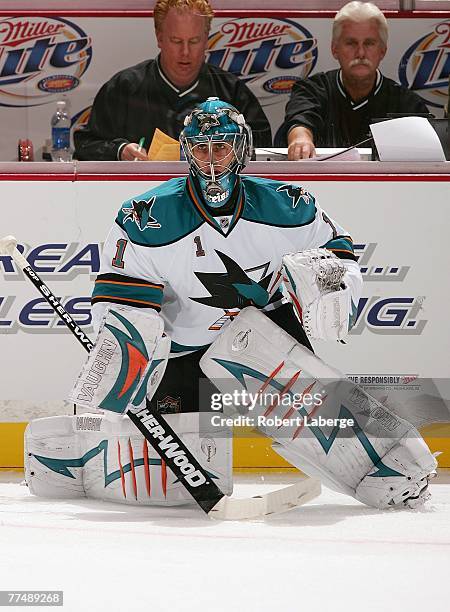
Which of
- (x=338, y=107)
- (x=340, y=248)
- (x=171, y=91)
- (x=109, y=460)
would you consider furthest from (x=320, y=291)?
(x=171, y=91)

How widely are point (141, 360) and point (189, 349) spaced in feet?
0.82

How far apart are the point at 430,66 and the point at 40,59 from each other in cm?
157

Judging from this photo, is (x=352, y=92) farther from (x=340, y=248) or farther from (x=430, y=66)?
(x=340, y=248)

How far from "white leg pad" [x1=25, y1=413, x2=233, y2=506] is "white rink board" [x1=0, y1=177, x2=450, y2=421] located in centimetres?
43

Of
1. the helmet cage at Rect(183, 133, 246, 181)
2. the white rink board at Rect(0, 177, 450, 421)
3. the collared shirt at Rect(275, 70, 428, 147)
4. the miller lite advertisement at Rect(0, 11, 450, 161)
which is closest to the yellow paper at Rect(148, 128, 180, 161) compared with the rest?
the white rink board at Rect(0, 177, 450, 421)

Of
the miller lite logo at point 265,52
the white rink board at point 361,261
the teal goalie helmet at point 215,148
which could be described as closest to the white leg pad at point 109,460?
the white rink board at point 361,261

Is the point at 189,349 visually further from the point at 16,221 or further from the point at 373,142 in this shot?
the point at 373,142

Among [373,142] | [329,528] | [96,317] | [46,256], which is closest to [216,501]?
[329,528]

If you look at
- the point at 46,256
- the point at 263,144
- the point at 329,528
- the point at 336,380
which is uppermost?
the point at 263,144

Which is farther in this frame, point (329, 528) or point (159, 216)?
point (159, 216)

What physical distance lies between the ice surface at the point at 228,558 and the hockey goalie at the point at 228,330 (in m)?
0.11

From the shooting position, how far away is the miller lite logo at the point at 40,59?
15.0ft

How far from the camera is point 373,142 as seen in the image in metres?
3.37

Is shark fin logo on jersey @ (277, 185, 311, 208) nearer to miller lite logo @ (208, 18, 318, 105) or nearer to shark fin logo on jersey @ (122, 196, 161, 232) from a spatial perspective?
shark fin logo on jersey @ (122, 196, 161, 232)
